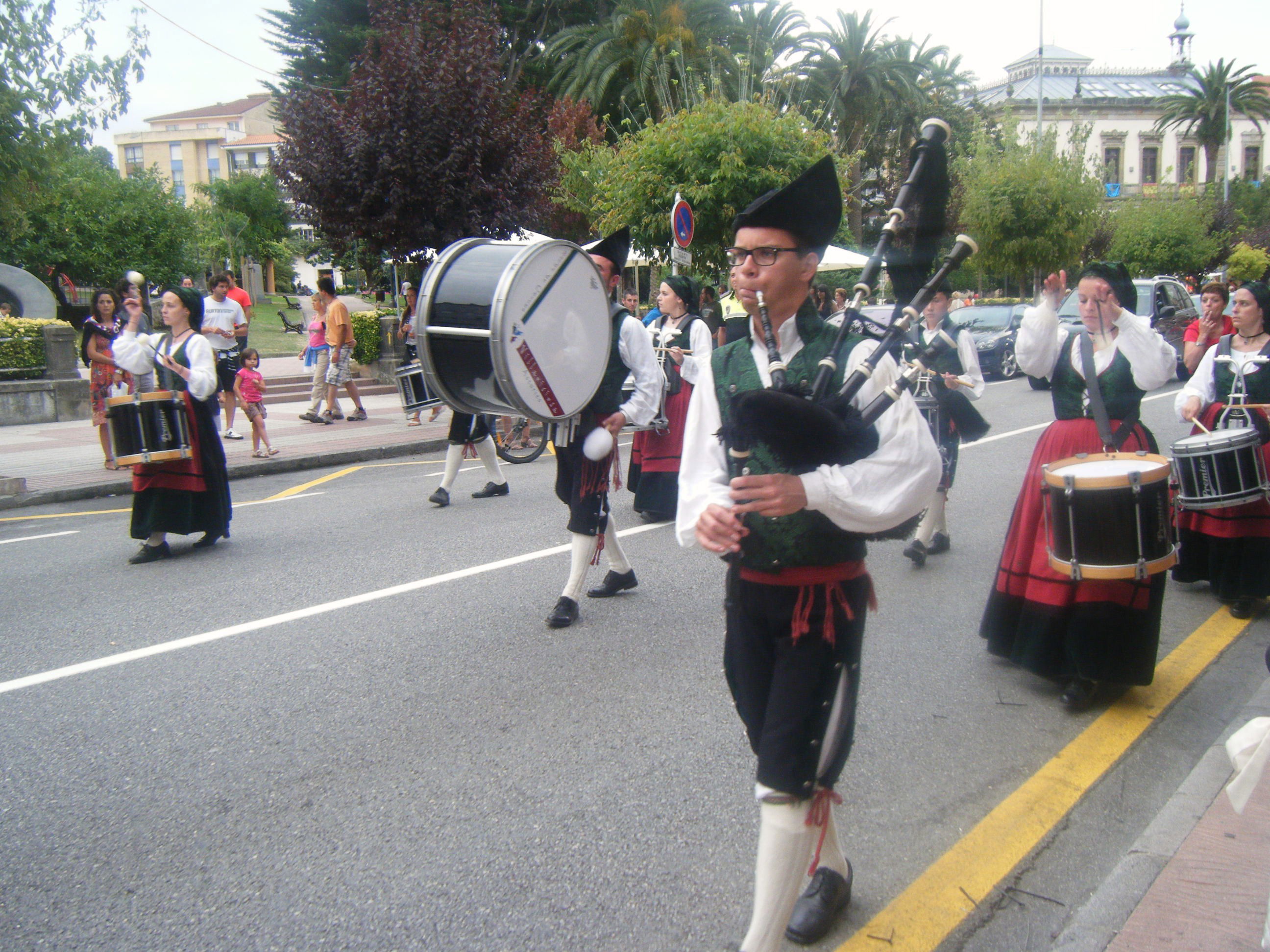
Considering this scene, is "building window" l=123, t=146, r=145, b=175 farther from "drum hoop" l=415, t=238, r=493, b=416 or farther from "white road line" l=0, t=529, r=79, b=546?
"drum hoop" l=415, t=238, r=493, b=416

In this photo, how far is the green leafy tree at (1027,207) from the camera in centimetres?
2884

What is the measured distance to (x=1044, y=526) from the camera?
413 centimetres

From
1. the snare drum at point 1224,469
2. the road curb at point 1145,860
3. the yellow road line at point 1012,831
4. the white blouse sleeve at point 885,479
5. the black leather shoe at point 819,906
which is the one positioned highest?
the white blouse sleeve at point 885,479

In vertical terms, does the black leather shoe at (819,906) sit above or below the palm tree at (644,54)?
below

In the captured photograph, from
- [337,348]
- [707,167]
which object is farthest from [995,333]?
[337,348]

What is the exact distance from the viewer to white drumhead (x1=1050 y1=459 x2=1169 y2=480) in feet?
12.4

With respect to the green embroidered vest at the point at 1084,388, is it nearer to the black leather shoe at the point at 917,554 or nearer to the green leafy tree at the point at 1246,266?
the black leather shoe at the point at 917,554

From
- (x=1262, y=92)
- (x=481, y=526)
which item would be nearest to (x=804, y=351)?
(x=481, y=526)

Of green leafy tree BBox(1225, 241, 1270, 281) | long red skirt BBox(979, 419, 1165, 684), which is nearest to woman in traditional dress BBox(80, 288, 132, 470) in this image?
long red skirt BBox(979, 419, 1165, 684)

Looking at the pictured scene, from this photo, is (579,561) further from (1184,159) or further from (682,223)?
(1184,159)

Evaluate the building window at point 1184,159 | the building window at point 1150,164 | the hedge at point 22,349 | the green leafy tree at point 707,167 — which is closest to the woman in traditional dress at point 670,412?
the green leafy tree at point 707,167

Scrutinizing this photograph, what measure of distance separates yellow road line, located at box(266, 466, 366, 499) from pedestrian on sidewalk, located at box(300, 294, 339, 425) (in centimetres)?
303

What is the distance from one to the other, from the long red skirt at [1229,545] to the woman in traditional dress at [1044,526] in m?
1.11

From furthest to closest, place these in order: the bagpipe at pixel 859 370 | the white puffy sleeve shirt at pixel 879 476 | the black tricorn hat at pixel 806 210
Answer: the black tricorn hat at pixel 806 210, the white puffy sleeve shirt at pixel 879 476, the bagpipe at pixel 859 370
